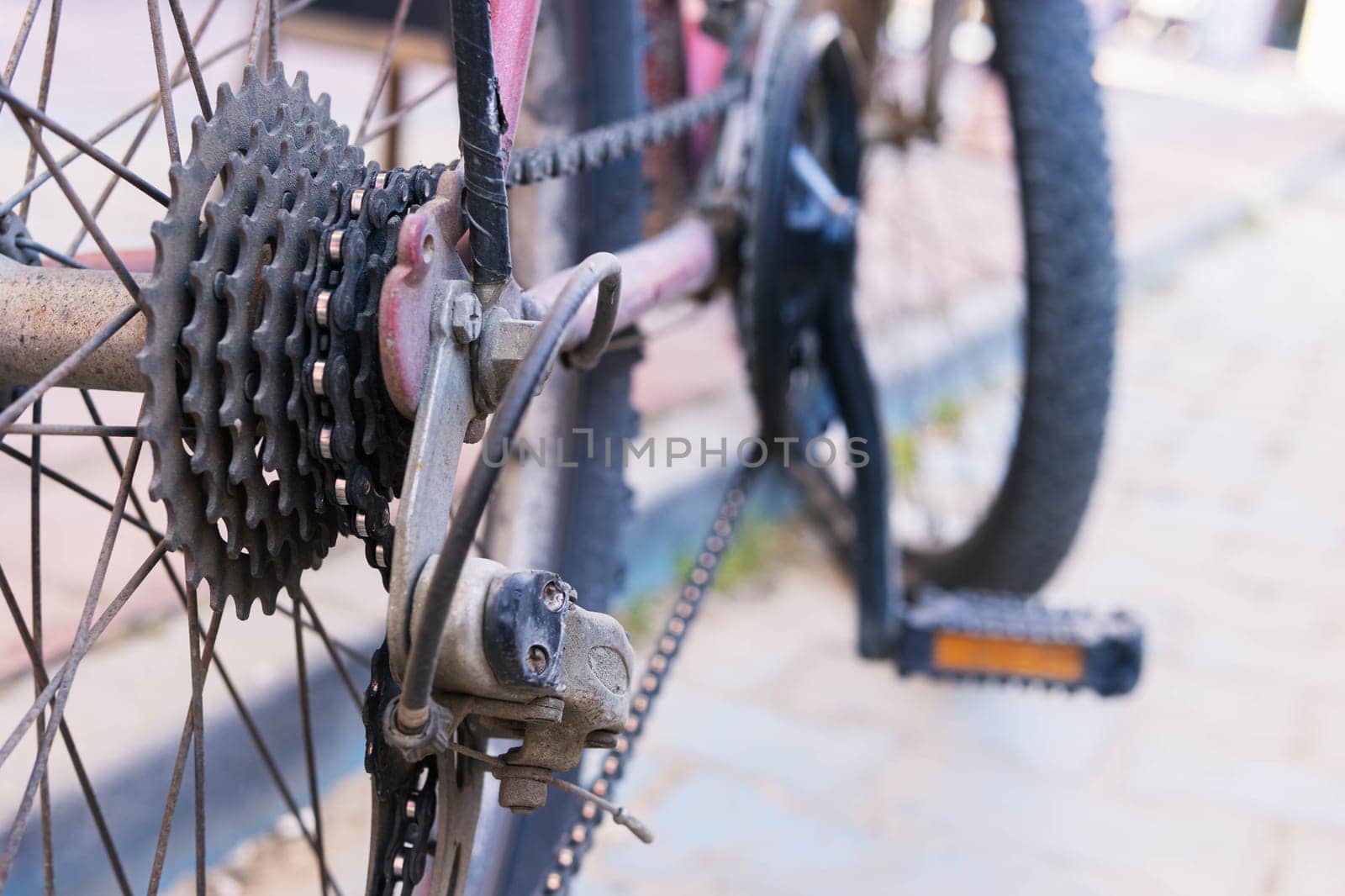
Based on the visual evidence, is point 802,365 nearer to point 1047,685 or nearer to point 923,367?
point 1047,685

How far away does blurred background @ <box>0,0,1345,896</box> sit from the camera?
1204 mm

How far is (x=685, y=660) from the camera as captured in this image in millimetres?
1610

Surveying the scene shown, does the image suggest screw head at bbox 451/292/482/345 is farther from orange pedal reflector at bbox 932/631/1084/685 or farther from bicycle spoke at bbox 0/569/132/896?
orange pedal reflector at bbox 932/631/1084/685

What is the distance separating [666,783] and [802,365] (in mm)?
469

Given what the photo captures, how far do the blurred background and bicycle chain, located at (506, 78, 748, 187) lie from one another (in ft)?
0.36

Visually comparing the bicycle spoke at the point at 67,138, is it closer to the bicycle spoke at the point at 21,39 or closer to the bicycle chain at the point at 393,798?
the bicycle spoke at the point at 21,39

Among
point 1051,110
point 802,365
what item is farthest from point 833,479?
point 1051,110

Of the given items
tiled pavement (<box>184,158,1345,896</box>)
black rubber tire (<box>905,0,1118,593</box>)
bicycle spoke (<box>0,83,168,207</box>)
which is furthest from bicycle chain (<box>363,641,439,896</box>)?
black rubber tire (<box>905,0,1118,593</box>)

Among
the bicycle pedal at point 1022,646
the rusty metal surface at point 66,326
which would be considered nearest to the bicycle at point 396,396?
the rusty metal surface at point 66,326

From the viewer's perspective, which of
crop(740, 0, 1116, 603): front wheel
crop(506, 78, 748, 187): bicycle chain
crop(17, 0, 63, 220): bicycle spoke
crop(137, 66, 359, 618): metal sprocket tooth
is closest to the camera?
crop(137, 66, 359, 618): metal sprocket tooth

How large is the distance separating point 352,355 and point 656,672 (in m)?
0.50

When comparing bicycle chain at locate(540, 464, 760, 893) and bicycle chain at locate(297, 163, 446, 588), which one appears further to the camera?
bicycle chain at locate(540, 464, 760, 893)

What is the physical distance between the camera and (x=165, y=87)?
629 millimetres

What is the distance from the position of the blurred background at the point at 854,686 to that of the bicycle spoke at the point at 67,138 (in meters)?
0.29
